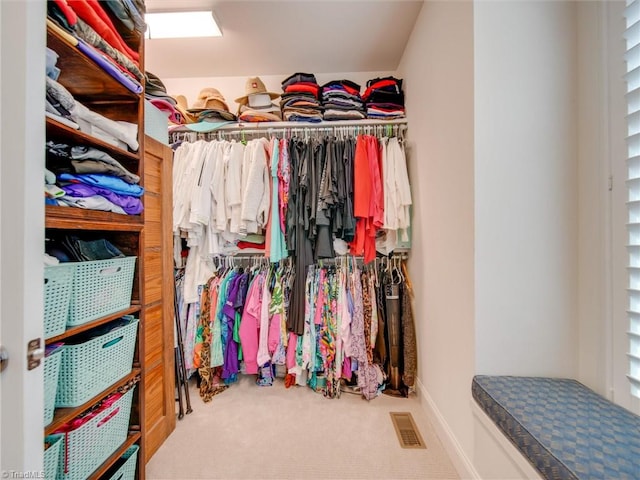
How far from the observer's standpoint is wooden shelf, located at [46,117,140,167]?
824 mm

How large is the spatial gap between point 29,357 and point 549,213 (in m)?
1.84

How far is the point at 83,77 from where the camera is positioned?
3.25 ft

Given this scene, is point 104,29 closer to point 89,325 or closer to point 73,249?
point 73,249

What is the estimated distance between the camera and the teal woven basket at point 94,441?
865mm

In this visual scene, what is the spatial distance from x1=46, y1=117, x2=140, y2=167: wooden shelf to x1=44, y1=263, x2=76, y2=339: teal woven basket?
1.44 feet

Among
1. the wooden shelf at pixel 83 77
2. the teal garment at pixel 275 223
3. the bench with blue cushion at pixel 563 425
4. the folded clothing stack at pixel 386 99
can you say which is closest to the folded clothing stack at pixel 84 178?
the wooden shelf at pixel 83 77

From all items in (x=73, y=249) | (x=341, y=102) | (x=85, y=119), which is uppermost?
(x=341, y=102)

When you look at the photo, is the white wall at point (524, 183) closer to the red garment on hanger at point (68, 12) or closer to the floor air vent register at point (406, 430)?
the floor air vent register at point (406, 430)

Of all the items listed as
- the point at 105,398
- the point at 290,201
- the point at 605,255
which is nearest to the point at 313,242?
the point at 290,201

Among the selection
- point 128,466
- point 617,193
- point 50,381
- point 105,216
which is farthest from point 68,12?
point 617,193

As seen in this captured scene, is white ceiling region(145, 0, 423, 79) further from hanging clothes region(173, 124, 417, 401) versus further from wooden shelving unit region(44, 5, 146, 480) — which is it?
wooden shelving unit region(44, 5, 146, 480)

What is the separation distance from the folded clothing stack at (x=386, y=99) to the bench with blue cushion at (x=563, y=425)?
188cm

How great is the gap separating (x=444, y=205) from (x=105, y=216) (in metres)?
1.58

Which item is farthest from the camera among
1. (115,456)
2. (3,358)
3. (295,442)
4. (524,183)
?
(295,442)
